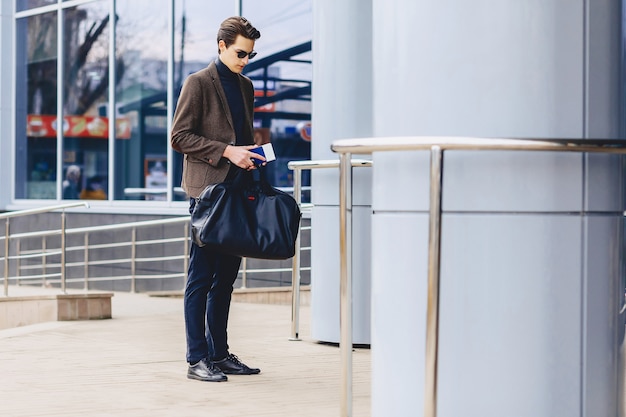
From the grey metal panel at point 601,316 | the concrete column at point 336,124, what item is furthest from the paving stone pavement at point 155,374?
the grey metal panel at point 601,316

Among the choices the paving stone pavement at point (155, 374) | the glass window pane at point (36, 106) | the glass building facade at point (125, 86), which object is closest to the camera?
the paving stone pavement at point (155, 374)

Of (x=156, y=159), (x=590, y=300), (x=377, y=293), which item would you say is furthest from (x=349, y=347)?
(x=156, y=159)

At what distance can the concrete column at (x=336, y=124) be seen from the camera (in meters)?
6.89

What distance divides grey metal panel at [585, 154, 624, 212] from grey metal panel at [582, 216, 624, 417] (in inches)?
1.5

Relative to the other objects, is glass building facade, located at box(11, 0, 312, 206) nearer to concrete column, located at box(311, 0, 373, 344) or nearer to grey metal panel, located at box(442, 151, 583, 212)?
concrete column, located at box(311, 0, 373, 344)

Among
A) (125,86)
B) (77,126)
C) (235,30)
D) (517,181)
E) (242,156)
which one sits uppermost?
(125,86)

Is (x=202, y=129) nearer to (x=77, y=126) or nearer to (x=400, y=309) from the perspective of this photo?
(x=400, y=309)

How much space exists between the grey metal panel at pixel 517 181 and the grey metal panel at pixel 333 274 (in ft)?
11.1

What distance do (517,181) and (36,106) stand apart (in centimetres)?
1505

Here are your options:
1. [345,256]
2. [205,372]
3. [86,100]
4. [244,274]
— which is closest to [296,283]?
[205,372]

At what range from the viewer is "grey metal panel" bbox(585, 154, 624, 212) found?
3.48m

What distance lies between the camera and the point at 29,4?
18.0m

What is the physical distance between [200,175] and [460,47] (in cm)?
225

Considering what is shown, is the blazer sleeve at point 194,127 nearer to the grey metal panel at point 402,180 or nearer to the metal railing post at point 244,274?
the grey metal panel at point 402,180
